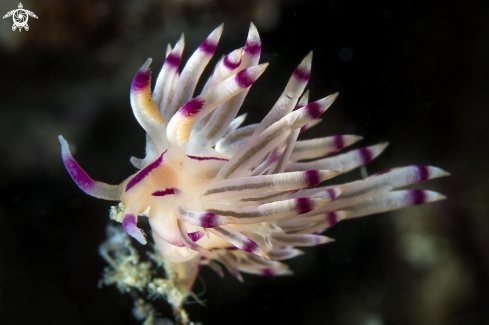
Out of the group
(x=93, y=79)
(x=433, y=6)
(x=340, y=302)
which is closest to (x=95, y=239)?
(x=93, y=79)

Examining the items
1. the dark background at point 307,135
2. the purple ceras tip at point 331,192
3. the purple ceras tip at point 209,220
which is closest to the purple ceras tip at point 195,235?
the purple ceras tip at point 209,220

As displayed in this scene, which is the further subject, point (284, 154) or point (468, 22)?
point (468, 22)

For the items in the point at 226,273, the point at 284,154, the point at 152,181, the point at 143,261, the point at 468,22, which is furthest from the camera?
the point at 226,273

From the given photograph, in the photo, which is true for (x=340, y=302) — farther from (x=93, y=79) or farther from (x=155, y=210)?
(x=93, y=79)

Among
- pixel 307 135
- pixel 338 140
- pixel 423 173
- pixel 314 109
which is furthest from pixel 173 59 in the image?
pixel 423 173

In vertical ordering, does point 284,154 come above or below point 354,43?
below

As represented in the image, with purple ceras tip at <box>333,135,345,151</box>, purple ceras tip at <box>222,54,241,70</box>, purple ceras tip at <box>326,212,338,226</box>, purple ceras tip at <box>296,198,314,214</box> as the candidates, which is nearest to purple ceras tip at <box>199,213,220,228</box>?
purple ceras tip at <box>296,198,314,214</box>

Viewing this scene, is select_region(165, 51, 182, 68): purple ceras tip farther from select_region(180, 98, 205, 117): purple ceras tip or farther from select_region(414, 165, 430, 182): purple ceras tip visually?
select_region(414, 165, 430, 182): purple ceras tip
